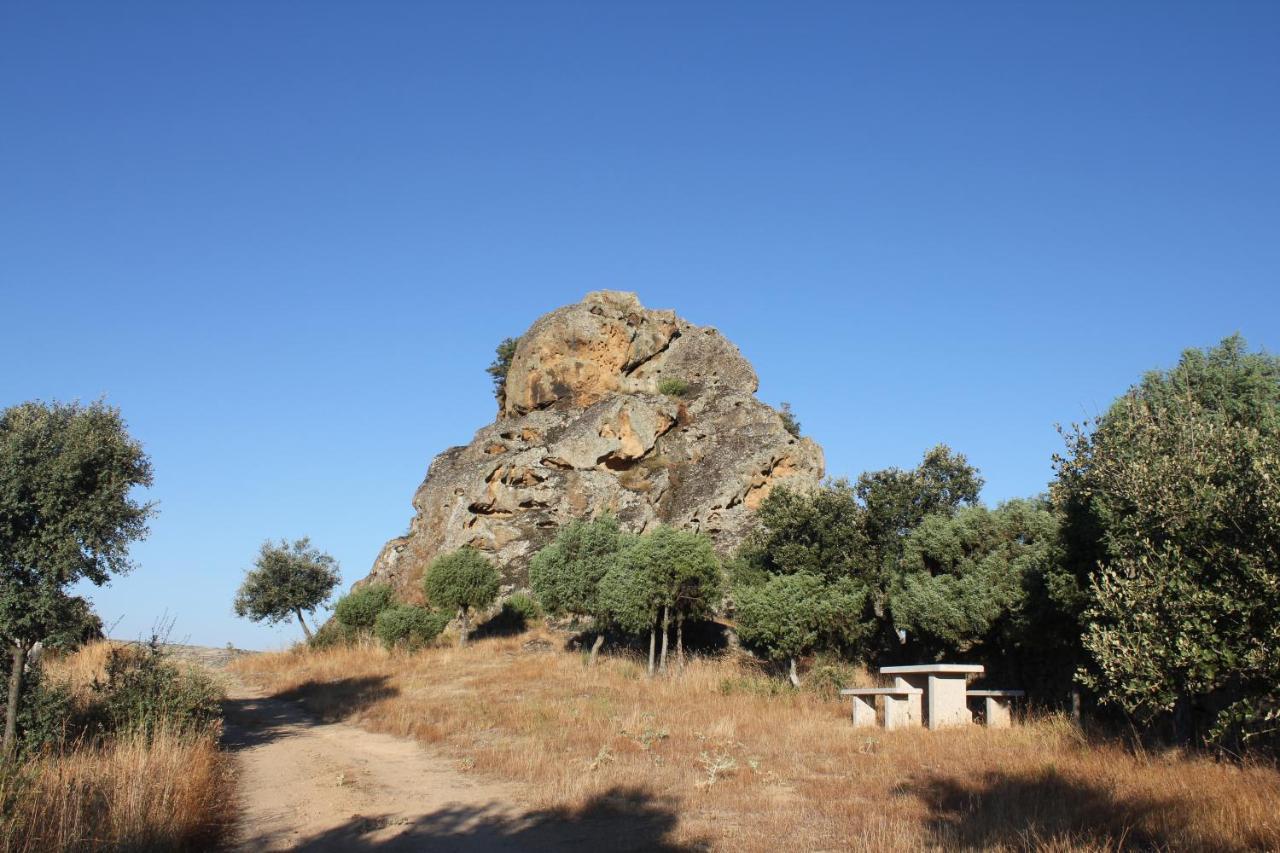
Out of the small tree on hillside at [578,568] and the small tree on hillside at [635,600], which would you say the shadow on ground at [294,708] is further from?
the small tree on hillside at [635,600]

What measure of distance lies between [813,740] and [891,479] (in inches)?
436

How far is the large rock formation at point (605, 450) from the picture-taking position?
4272 cm

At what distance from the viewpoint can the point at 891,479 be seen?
83.0 feet

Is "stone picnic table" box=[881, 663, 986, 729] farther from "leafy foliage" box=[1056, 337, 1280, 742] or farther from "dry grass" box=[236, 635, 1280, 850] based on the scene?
"leafy foliage" box=[1056, 337, 1280, 742]

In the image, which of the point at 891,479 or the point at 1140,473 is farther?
the point at 891,479

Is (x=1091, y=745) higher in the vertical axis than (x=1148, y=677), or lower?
lower

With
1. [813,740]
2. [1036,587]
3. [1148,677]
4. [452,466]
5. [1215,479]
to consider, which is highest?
[452,466]

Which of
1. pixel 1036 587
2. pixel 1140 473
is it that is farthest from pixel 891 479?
pixel 1140 473

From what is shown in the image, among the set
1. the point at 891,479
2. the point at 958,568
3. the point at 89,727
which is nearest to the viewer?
the point at 89,727

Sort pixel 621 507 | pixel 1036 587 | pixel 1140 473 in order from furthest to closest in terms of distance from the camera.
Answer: pixel 621 507 → pixel 1036 587 → pixel 1140 473

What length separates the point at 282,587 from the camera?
4216 centimetres

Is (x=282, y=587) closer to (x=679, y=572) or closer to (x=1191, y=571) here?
(x=679, y=572)

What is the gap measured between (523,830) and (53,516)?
8.39m

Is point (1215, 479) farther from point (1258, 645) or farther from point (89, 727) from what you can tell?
point (89, 727)
